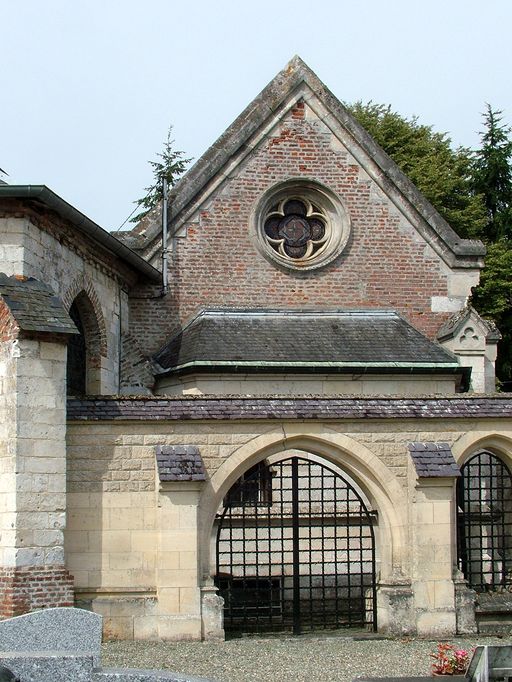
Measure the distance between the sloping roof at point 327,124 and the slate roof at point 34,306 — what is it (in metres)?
7.06

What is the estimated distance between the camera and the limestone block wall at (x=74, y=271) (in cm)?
1608

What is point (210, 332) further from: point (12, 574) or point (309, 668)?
point (309, 668)

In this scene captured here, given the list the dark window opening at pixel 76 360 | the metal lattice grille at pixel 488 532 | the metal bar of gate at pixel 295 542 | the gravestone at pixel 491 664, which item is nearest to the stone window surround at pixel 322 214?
the dark window opening at pixel 76 360

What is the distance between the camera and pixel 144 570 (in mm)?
14727

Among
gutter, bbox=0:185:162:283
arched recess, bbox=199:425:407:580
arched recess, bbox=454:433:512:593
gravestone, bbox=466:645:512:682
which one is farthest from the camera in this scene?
arched recess, bbox=454:433:512:593

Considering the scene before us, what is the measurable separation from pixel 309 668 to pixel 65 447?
13.0ft

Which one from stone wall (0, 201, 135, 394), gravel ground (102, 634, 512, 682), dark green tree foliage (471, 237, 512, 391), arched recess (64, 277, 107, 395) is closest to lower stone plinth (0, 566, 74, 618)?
gravel ground (102, 634, 512, 682)

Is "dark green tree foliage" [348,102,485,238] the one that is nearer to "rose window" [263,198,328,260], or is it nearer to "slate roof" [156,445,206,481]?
"rose window" [263,198,328,260]

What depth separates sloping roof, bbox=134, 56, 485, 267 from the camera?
74.5ft

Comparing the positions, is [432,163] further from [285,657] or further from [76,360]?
[285,657]

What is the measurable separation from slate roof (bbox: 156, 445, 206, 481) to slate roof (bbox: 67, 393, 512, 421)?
365 mm

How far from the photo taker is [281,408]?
15.3 m

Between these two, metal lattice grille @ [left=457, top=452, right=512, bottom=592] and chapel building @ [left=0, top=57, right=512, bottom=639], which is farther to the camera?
metal lattice grille @ [left=457, top=452, right=512, bottom=592]

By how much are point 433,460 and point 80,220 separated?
5929 millimetres
